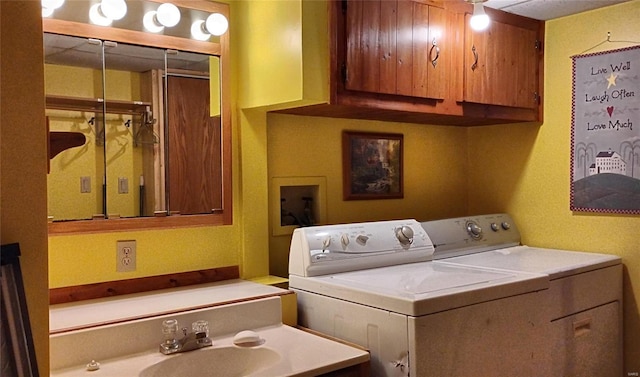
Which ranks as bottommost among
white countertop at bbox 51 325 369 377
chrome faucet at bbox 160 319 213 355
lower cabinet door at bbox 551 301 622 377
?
lower cabinet door at bbox 551 301 622 377

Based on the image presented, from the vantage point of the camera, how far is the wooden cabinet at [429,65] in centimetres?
218

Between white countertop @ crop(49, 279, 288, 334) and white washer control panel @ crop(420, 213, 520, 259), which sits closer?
white countertop @ crop(49, 279, 288, 334)

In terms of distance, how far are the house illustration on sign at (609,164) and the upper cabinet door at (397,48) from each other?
0.88m

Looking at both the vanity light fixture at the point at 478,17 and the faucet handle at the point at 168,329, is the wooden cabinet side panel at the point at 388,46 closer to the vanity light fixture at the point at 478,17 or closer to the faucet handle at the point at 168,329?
the vanity light fixture at the point at 478,17

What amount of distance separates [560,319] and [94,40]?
2.11 metres

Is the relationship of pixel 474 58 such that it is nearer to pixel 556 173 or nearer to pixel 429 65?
pixel 429 65

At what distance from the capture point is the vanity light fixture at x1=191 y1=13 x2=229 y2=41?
7.59ft

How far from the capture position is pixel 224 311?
201cm

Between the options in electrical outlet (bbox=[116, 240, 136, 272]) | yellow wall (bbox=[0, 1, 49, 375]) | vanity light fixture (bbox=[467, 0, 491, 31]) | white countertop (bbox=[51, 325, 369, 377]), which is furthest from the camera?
vanity light fixture (bbox=[467, 0, 491, 31])

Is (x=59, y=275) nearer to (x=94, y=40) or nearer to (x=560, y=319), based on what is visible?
(x=94, y=40)

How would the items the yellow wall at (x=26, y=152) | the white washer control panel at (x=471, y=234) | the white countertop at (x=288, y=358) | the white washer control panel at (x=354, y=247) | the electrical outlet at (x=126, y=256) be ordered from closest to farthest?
the yellow wall at (x=26, y=152) < the white countertop at (x=288, y=358) < the electrical outlet at (x=126, y=256) < the white washer control panel at (x=354, y=247) < the white washer control panel at (x=471, y=234)

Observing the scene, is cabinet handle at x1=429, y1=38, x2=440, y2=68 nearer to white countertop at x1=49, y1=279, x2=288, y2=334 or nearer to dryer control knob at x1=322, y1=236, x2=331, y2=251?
dryer control knob at x1=322, y1=236, x2=331, y2=251

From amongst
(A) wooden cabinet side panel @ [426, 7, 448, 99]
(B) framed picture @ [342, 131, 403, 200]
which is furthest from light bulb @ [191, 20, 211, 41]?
(A) wooden cabinet side panel @ [426, 7, 448, 99]

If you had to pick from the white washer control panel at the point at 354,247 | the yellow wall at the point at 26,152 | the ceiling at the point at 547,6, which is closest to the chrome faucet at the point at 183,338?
the white washer control panel at the point at 354,247
